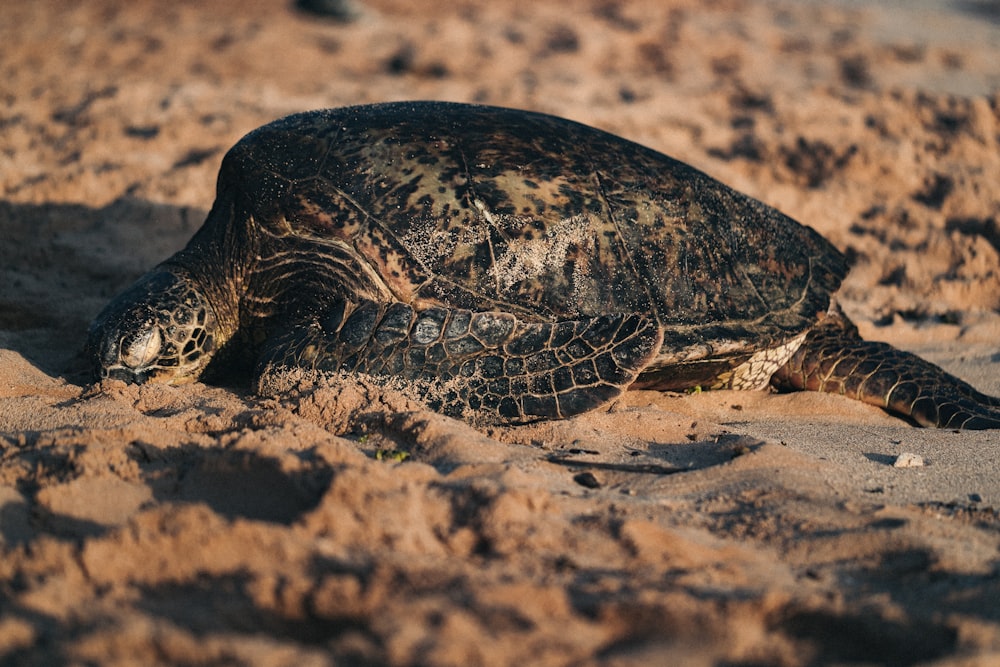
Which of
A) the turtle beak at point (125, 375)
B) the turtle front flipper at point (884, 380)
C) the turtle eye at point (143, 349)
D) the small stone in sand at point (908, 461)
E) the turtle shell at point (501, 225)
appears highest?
the turtle shell at point (501, 225)

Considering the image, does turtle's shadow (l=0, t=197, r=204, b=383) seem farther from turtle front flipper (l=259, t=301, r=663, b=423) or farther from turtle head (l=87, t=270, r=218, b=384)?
turtle front flipper (l=259, t=301, r=663, b=423)

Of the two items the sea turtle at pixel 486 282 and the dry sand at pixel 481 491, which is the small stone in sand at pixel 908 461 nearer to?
the dry sand at pixel 481 491

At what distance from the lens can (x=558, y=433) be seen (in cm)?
301

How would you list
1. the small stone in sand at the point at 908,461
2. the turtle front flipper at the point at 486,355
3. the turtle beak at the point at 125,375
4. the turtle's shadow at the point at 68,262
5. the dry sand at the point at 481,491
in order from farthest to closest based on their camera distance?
the turtle's shadow at the point at 68,262 → the turtle beak at the point at 125,375 → the turtle front flipper at the point at 486,355 → the small stone in sand at the point at 908,461 → the dry sand at the point at 481,491

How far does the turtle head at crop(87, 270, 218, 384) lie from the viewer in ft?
11.1

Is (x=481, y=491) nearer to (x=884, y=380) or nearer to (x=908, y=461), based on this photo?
(x=908, y=461)

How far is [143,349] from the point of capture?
341 cm

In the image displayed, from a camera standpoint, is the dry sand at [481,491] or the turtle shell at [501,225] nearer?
the dry sand at [481,491]

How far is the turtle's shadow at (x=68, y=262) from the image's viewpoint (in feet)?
13.4

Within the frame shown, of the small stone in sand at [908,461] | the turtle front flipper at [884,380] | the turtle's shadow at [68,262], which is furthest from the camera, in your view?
the turtle's shadow at [68,262]

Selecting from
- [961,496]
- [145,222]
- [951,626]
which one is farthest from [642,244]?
[145,222]

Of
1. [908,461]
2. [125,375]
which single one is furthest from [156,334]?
[908,461]

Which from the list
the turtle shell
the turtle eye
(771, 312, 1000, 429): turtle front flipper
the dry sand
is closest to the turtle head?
the turtle eye

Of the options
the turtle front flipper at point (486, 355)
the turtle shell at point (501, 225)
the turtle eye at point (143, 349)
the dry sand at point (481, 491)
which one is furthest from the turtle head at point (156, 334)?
the turtle front flipper at point (486, 355)
